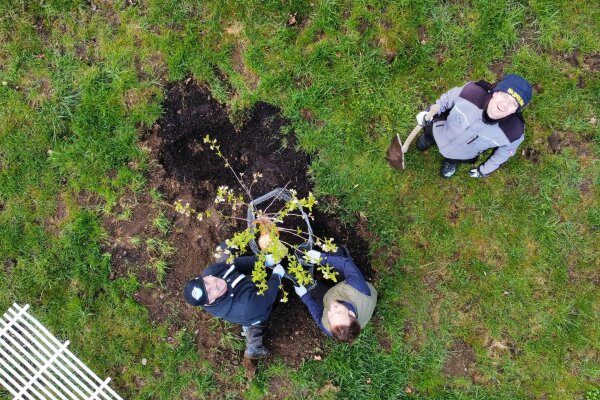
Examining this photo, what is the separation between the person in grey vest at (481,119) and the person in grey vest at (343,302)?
1.48 m

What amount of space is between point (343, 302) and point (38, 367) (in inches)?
137

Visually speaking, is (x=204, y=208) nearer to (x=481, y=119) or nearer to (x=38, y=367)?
(x=38, y=367)

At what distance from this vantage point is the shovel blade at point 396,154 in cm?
464

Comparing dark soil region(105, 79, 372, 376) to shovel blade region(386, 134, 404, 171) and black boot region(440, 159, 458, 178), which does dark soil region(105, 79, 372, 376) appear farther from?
black boot region(440, 159, 458, 178)

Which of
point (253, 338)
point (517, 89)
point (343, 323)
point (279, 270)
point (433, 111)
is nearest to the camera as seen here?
point (517, 89)

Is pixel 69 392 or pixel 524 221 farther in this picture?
pixel 524 221

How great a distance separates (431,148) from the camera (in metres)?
4.84

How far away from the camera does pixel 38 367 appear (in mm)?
4836

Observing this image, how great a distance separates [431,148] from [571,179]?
1518 millimetres

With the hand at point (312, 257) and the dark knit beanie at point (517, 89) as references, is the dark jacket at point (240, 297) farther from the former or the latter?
the dark knit beanie at point (517, 89)

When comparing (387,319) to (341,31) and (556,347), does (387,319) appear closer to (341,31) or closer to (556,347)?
(556,347)

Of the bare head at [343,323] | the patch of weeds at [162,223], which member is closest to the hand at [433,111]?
the bare head at [343,323]

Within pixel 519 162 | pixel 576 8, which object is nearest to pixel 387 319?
pixel 519 162

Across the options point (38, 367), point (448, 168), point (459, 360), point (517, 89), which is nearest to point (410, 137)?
point (448, 168)
